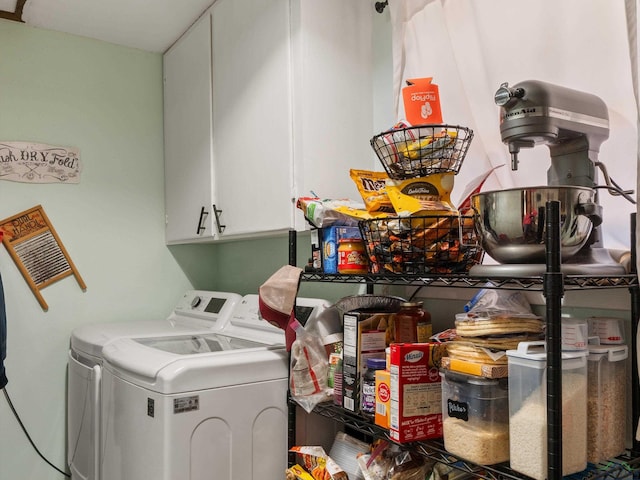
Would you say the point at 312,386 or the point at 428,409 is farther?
the point at 312,386

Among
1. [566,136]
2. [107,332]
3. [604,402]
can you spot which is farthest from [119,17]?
[604,402]

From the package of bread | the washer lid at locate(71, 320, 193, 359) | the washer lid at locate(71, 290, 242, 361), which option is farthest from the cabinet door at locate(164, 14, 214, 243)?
the package of bread

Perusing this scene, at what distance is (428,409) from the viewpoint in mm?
1232

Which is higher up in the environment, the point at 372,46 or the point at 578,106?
the point at 372,46

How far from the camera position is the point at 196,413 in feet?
4.80

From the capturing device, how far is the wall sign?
8.18ft

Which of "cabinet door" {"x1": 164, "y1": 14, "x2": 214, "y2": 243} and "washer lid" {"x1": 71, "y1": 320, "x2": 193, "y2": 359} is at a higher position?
"cabinet door" {"x1": 164, "y1": 14, "x2": 214, "y2": 243}

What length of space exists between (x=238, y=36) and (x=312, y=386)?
4.53 ft

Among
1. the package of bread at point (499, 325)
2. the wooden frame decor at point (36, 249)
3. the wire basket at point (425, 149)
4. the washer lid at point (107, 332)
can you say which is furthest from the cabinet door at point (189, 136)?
the package of bread at point (499, 325)

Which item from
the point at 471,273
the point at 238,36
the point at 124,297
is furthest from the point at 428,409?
the point at 124,297

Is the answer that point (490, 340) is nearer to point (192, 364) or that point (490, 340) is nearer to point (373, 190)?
point (373, 190)

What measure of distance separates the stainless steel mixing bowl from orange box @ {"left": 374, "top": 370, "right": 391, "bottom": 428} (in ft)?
1.37

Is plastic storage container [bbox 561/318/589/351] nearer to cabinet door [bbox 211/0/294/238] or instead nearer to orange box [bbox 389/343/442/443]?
orange box [bbox 389/343/442/443]

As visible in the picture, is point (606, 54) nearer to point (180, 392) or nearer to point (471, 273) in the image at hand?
point (471, 273)
